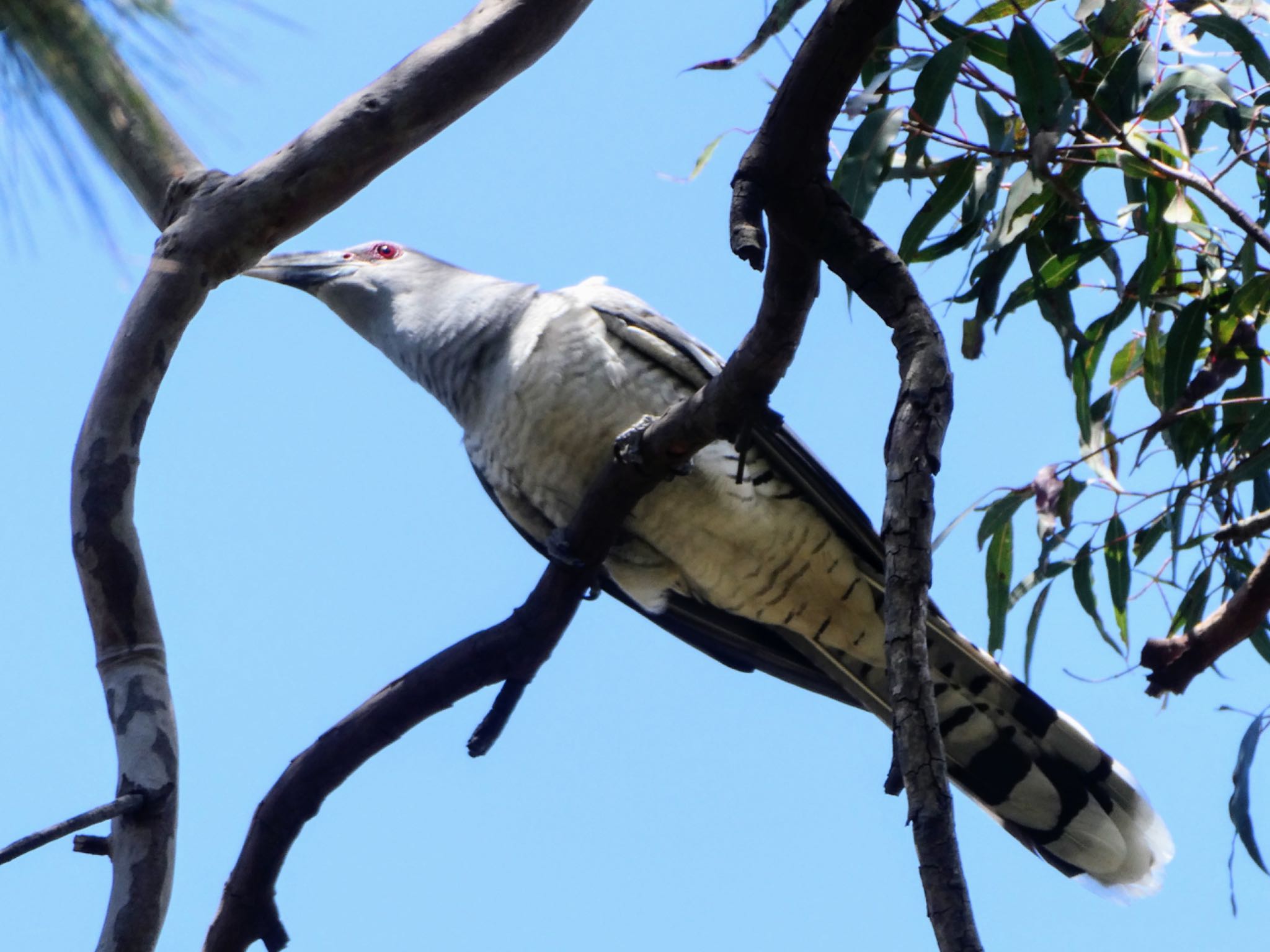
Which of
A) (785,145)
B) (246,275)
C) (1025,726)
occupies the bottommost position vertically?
(1025,726)

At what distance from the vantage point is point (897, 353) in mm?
1810

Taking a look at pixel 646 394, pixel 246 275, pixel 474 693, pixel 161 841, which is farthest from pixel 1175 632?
pixel 246 275

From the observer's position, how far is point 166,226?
8.02 ft

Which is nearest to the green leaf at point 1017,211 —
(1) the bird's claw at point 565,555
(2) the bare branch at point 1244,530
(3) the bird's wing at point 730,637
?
(2) the bare branch at point 1244,530

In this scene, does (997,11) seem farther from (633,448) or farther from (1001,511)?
(633,448)

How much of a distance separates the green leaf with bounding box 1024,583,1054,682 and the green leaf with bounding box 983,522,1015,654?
60 mm

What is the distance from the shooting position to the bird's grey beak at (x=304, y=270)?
12.6ft

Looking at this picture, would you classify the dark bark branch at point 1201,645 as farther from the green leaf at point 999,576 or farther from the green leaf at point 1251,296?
the green leaf at point 999,576

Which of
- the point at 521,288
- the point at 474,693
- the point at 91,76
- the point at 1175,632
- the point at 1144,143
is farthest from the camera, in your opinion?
the point at 521,288

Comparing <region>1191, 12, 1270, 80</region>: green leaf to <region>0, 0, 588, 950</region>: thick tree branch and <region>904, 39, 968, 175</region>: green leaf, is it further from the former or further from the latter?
<region>0, 0, 588, 950</region>: thick tree branch

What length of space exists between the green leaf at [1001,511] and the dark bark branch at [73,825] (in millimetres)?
2070

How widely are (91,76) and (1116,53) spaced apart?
203cm

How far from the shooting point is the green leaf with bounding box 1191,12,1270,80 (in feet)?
8.88

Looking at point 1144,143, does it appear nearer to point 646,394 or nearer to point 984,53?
point 984,53
